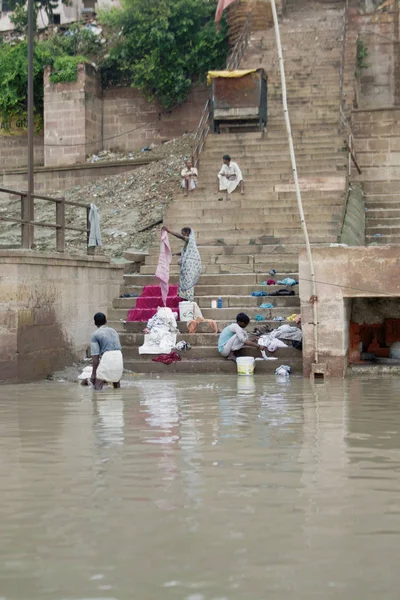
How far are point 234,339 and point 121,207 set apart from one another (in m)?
10.2

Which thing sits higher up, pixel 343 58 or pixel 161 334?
pixel 343 58

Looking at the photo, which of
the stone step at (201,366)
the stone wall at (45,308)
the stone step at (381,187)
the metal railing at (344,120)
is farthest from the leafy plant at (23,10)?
the stone step at (201,366)

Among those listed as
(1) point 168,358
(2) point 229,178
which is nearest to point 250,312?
(1) point 168,358

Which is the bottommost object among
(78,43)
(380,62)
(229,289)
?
(229,289)

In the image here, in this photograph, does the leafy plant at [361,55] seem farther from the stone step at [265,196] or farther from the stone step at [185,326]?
the stone step at [185,326]

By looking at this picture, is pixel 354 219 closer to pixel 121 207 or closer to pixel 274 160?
pixel 274 160

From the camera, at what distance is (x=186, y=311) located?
15.4 metres

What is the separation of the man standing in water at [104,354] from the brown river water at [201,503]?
5.69 ft

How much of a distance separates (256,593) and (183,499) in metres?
1.68

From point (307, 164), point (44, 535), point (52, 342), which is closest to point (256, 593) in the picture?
point (44, 535)

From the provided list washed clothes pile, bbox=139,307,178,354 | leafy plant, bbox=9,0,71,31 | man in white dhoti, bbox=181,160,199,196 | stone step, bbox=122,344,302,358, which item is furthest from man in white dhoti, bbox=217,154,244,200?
leafy plant, bbox=9,0,71,31

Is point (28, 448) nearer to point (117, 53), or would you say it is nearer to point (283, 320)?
point (283, 320)

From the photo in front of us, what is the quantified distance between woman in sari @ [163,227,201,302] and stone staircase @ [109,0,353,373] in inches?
10.8

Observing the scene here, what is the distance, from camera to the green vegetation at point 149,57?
29.0 m
